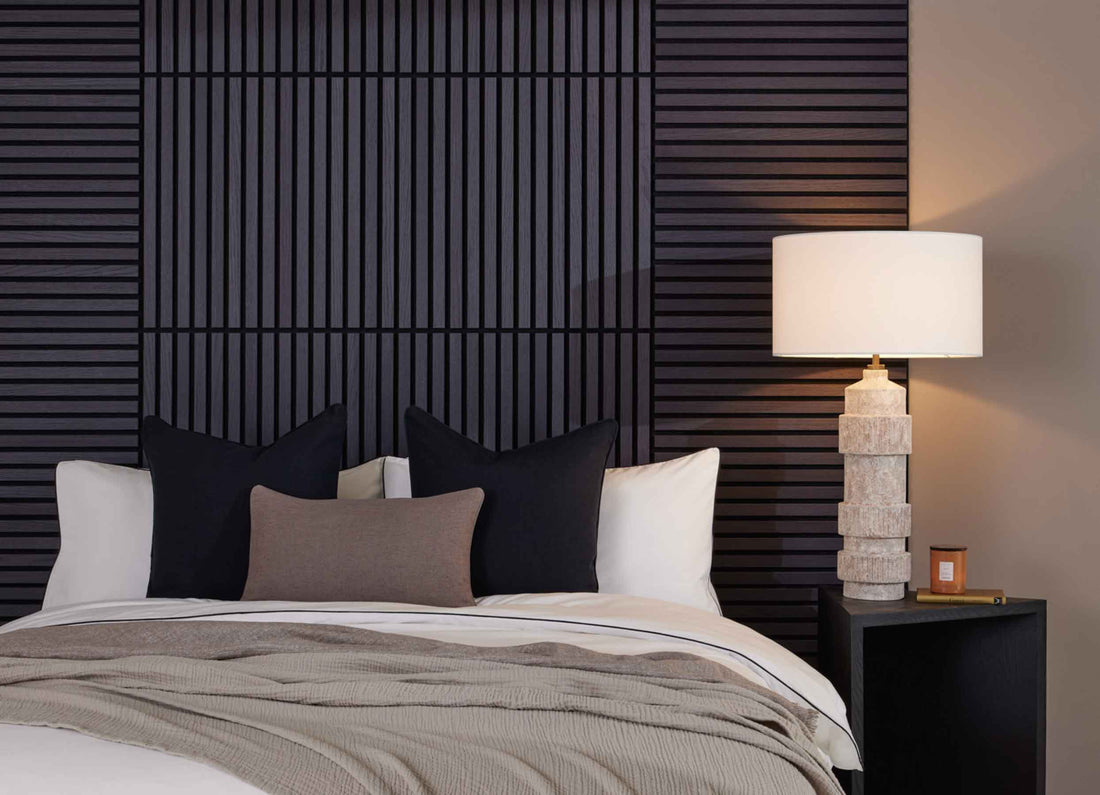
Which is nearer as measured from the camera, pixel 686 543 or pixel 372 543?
pixel 372 543

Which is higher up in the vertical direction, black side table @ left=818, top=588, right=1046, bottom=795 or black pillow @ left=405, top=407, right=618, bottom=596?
black pillow @ left=405, top=407, right=618, bottom=596

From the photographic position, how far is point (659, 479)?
130 inches

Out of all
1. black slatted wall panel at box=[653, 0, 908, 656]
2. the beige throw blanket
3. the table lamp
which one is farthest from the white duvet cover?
black slatted wall panel at box=[653, 0, 908, 656]

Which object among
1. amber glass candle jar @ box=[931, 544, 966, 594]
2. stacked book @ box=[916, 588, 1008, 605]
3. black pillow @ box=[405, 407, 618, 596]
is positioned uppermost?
black pillow @ box=[405, 407, 618, 596]

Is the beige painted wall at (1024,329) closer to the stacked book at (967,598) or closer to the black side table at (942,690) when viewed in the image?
the black side table at (942,690)

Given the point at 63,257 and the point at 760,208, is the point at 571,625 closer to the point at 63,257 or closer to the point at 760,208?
the point at 760,208

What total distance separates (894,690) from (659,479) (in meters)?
1.13

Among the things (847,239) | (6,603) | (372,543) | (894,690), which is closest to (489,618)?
(372,543)

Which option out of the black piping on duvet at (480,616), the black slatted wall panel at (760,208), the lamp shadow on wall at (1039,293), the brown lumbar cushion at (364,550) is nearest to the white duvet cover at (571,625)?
the black piping on duvet at (480,616)

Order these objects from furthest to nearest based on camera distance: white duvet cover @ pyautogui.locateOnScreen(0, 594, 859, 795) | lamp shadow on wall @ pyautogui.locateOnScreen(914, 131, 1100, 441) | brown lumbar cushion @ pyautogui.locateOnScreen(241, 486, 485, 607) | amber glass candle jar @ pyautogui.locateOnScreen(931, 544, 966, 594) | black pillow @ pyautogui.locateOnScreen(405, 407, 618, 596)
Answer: lamp shadow on wall @ pyautogui.locateOnScreen(914, 131, 1100, 441)
amber glass candle jar @ pyautogui.locateOnScreen(931, 544, 966, 594)
black pillow @ pyautogui.locateOnScreen(405, 407, 618, 596)
brown lumbar cushion @ pyautogui.locateOnScreen(241, 486, 485, 607)
white duvet cover @ pyautogui.locateOnScreen(0, 594, 859, 795)

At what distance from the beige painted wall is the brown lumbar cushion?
1697mm

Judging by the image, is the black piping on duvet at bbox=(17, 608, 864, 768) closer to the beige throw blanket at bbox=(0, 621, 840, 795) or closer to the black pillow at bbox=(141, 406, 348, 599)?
the beige throw blanket at bbox=(0, 621, 840, 795)

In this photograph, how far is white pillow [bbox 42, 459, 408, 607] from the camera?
321 cm

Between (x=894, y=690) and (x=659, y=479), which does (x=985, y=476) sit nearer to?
(x=894, y=690)
